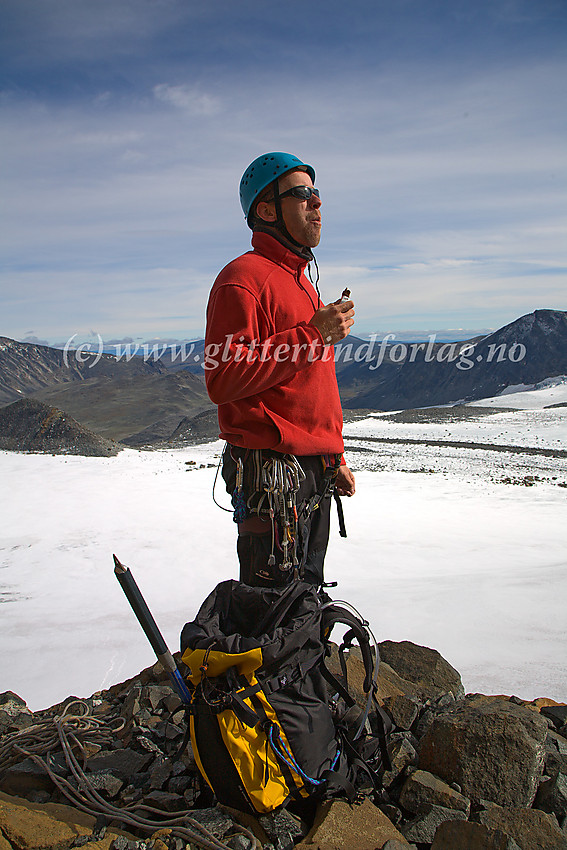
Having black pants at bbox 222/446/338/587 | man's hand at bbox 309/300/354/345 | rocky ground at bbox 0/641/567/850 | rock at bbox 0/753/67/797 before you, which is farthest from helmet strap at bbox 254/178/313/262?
rock at bbox 0/753/67/797

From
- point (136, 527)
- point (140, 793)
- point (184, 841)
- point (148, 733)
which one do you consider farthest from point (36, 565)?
point (184, 841)

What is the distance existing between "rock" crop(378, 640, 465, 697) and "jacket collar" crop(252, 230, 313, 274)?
2.37m

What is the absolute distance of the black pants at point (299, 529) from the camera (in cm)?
224

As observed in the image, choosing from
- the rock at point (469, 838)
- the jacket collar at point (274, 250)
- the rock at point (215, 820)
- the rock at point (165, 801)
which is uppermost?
the jacket collar at point (274, 250)

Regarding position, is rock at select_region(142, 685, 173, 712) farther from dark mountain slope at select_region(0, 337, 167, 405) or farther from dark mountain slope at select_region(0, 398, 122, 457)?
dark mountain slope at select_region(0, 337, 167, 405)

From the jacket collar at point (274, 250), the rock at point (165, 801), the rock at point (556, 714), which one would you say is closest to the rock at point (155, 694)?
the rock at point (165, 801)

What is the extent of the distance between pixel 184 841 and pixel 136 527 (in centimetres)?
626

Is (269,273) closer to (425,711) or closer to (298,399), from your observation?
(298,399)

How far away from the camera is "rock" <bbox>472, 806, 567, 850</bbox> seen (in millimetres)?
1711

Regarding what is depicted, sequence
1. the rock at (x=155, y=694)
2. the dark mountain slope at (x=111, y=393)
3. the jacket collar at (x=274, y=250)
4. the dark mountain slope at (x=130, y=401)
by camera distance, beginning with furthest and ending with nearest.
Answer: the dark mountain slope at (x=130, y=401) < the dark mountain slope at (x=111, y=393) < the rock at (x=155, y=694) < the jacket collar at (x=274, y=250)

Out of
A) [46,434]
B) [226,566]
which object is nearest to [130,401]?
[46,434]

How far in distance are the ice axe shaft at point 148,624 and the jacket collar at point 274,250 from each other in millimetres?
1436

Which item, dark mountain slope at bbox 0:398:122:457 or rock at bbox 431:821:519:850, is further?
dark mountain slope at bbox 0:398:122:457

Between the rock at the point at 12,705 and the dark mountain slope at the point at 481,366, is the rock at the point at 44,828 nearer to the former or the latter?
the rock at the point at 12,705
